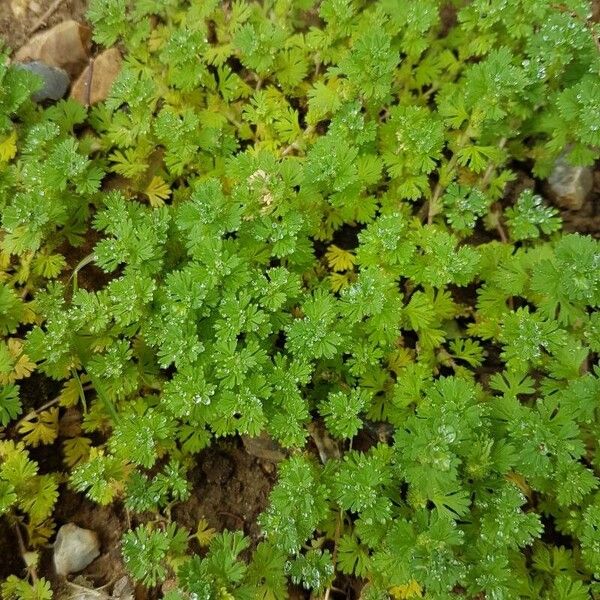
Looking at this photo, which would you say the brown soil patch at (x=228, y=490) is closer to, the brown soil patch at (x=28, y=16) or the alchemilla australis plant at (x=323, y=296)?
the alchemilla australis plant at (x=323, y=296)

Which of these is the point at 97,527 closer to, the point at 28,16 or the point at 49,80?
the point at 49,80

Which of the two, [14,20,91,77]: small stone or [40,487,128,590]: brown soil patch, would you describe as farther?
[14,20,91,77]: small stone

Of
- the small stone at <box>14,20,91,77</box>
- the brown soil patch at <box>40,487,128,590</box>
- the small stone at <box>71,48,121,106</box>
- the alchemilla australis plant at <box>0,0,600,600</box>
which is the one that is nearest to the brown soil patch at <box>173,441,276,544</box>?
the alchemilla australis plant at <box>0,0,600,600</box>

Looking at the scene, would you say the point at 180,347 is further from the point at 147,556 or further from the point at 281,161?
the point at 281,161

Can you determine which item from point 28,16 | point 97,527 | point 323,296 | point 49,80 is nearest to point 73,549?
point 97,527

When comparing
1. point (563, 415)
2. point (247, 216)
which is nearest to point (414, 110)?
point (247, 216)

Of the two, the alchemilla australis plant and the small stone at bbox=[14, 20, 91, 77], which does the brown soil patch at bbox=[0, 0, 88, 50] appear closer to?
the small stone at bbox=[14, 20, 91, 77]
